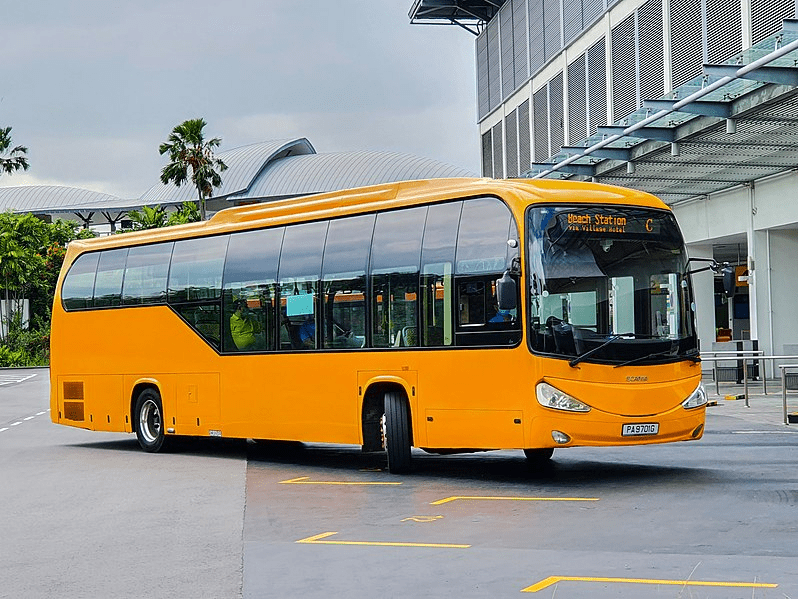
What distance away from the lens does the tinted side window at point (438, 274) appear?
552 inches

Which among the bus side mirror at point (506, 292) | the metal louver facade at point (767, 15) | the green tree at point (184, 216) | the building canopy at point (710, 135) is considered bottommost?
the bus side mirror at point (506, 292)

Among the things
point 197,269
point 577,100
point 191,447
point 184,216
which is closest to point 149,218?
point 184,216

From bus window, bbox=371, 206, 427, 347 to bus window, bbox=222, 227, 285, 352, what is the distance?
7.31 ft

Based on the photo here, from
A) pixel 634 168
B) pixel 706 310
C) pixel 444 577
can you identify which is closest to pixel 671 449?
pixel 444 577

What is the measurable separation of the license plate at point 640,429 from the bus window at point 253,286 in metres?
5.54

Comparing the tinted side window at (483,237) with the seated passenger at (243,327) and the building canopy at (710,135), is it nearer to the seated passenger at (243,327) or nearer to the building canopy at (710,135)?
the seated passenger at (243,327)

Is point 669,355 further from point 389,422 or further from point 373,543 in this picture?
point 373,543

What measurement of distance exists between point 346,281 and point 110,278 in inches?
254

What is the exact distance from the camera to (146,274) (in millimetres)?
19672

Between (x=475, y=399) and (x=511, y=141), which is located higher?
(x=511, y=141)

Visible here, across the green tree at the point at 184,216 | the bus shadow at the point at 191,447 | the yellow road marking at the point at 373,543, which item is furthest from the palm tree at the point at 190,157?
the yellow road marking at the point at 373,543

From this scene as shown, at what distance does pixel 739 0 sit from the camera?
25203mm

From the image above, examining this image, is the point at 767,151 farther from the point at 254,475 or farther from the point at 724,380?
the point at 254,475

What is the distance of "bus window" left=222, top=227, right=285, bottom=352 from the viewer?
16953 millimetres
